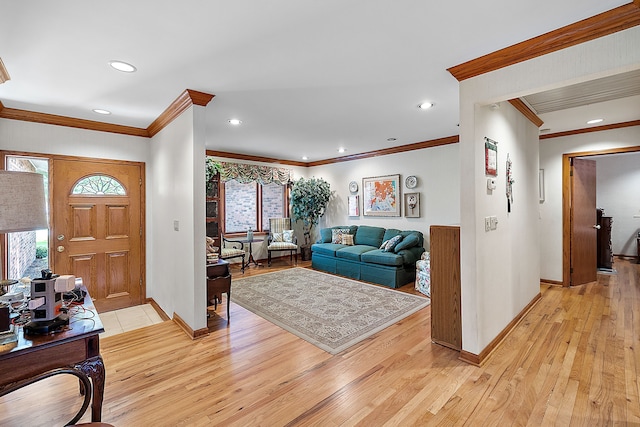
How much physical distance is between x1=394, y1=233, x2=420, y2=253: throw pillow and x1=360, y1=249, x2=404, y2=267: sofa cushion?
0.15m

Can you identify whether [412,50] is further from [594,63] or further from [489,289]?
[489,289]

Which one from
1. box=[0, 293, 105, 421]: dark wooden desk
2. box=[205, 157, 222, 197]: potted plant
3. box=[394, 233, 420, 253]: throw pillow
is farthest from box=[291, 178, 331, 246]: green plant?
box=[0, 293, 105, 421]: dark wooden desk

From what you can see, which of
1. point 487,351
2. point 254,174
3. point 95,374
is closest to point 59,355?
point 95,374

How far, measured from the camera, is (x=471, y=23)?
1.82 m

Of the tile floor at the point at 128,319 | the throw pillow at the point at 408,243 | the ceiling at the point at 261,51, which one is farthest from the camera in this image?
the throw pillow at the point at 408,243

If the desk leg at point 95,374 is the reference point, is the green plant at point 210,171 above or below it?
above

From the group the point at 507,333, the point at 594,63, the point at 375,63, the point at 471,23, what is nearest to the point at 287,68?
the point at 375,63

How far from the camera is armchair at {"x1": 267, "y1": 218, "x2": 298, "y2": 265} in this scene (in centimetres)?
646

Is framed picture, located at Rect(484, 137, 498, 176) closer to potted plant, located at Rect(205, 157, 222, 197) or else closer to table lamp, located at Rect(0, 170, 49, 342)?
table lamp, located at Rect(0, 170, 49, 342)

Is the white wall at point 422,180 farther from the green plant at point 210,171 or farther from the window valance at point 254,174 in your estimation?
the green plant at point 210,171

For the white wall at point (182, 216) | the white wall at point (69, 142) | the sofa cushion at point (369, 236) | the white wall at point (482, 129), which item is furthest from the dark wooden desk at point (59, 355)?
the sofa cushion at point (369, 236)

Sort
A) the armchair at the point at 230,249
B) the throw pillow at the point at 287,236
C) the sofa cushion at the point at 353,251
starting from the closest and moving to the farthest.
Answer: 1. the sofa cushion at the point at 353,251
2. the armchair at the point at 230,249
3. the throw pillow at the point at 287,236

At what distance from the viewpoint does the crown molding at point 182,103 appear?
2.84 meters

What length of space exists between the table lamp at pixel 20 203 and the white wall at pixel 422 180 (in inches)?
206
